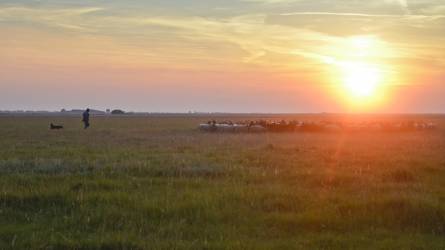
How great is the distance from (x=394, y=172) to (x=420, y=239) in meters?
7.67


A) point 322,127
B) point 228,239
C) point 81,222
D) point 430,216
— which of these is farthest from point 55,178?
point 322,127

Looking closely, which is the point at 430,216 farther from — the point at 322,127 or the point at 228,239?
the point at 322,127

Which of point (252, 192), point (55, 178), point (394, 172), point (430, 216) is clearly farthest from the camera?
point (394, 172)

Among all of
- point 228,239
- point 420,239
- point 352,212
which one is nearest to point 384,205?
point 352,212

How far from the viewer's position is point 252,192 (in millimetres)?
13797

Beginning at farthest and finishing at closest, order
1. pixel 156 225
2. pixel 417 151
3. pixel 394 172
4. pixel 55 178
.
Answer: pixel 417 151
pixel 394 172
pixel 55 178
pixel 156 225

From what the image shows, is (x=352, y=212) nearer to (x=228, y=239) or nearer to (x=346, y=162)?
(x=228, y=239)

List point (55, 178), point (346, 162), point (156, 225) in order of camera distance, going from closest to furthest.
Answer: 1. point (156, 225)
2. point (55, 178)
3. point (346, 162)

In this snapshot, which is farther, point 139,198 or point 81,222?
point 139,198

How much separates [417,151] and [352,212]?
689 inches

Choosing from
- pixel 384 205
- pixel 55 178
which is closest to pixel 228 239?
pixel 384 205

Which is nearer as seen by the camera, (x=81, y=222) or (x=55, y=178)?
(x=81, y=222)

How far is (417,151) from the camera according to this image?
2805 centimetres

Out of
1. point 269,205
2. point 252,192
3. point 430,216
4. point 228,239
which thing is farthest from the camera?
point 252,192
